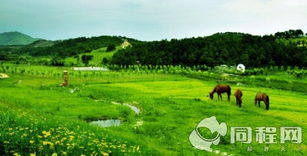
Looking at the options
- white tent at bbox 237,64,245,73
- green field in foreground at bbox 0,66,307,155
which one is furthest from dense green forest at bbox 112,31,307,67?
green field in foreground at bbox 0,66,307,155

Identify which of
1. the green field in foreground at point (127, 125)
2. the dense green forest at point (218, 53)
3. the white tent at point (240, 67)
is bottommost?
the green field in foreground at point (127, 125)

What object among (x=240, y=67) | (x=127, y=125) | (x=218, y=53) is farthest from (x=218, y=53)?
(x=127, y=125)

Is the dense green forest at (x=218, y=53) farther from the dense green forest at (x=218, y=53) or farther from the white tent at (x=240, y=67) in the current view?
the white tent at (x=240, y=67)

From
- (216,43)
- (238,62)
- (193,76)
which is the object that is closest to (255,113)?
(193,76)

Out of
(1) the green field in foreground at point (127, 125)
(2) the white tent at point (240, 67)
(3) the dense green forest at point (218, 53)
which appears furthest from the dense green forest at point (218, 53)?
(1) the green field in foreground at point (127, 125)

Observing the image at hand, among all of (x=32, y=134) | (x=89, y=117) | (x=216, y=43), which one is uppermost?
(x=216, y=43)

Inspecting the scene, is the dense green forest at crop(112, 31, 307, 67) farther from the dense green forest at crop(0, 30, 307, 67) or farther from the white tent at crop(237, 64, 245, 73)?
the white tent at crop(237, 64, 245, 73)

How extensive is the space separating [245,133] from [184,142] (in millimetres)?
5278

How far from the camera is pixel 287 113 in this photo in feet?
111

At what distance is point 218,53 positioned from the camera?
510 feet

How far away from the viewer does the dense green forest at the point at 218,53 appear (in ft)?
488

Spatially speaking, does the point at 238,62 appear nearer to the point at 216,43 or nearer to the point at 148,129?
the point at 216,43

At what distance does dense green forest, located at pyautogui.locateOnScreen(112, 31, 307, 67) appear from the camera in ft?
488

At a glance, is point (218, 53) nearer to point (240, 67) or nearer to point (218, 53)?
point (218, 53)
